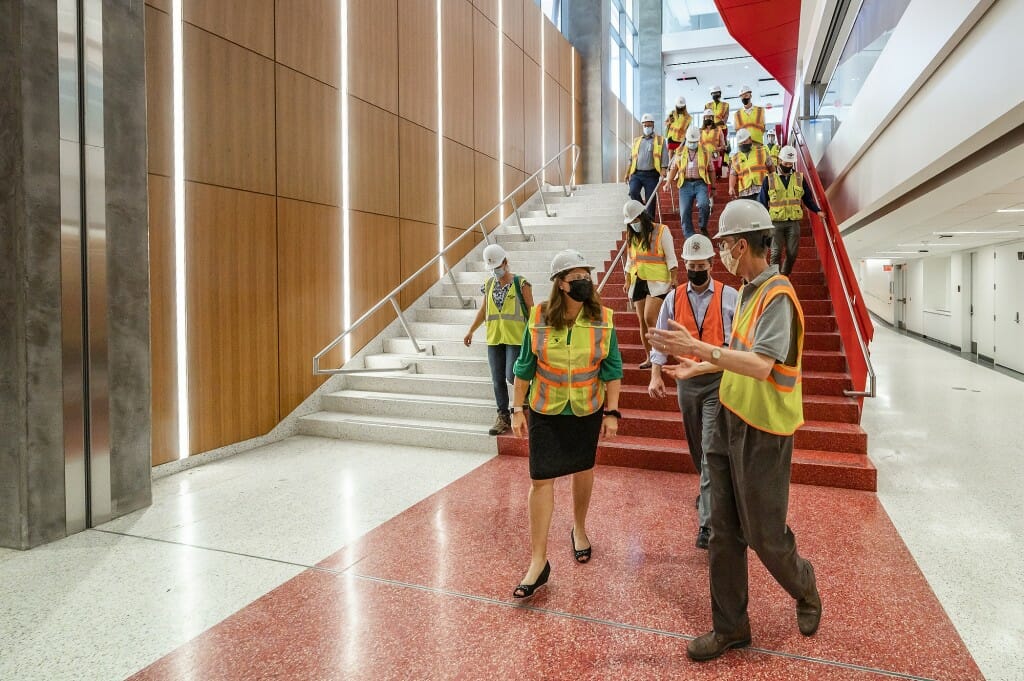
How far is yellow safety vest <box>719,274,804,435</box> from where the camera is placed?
2.21 metres

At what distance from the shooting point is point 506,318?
5422 millimetres

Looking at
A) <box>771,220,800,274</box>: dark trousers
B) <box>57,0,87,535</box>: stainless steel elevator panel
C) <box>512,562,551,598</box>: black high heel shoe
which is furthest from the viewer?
<box>771,220,800,274</box>: dark trousers

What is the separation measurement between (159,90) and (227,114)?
2.17 ft

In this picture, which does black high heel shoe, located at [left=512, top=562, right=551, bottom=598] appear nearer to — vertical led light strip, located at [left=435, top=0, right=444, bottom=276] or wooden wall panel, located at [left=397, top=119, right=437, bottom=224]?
wooden wall panel, located at [left=397, top=119, right=437, bottom=224]

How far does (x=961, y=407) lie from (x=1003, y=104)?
563 cm

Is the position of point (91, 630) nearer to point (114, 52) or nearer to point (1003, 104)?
point (114, 52)

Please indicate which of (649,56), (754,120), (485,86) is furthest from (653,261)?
(649,56)

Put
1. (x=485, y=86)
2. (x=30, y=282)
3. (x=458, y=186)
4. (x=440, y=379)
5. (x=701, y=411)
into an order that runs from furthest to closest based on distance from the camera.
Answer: (x=485, y=86) → (x=458, y=186) → (x=440, y=379) → (x=30, y=282) → (x=701, y=411)

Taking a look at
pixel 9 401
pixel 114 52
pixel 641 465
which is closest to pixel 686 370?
pixel 641 465

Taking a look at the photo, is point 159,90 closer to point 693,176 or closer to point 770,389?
point 770,389

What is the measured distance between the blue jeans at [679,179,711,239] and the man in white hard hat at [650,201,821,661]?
5.38 meters

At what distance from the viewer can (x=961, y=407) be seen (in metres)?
8.07

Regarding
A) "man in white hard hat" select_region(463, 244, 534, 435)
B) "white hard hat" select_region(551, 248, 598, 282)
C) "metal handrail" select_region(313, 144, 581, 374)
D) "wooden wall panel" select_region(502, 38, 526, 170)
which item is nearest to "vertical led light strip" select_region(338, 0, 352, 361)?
"metal handrail" select_region(313, 144, 581, 374)

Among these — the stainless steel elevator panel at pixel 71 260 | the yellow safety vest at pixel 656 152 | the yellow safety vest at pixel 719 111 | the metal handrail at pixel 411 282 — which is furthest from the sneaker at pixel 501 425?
the yellow safety vest at pixel 719 111
